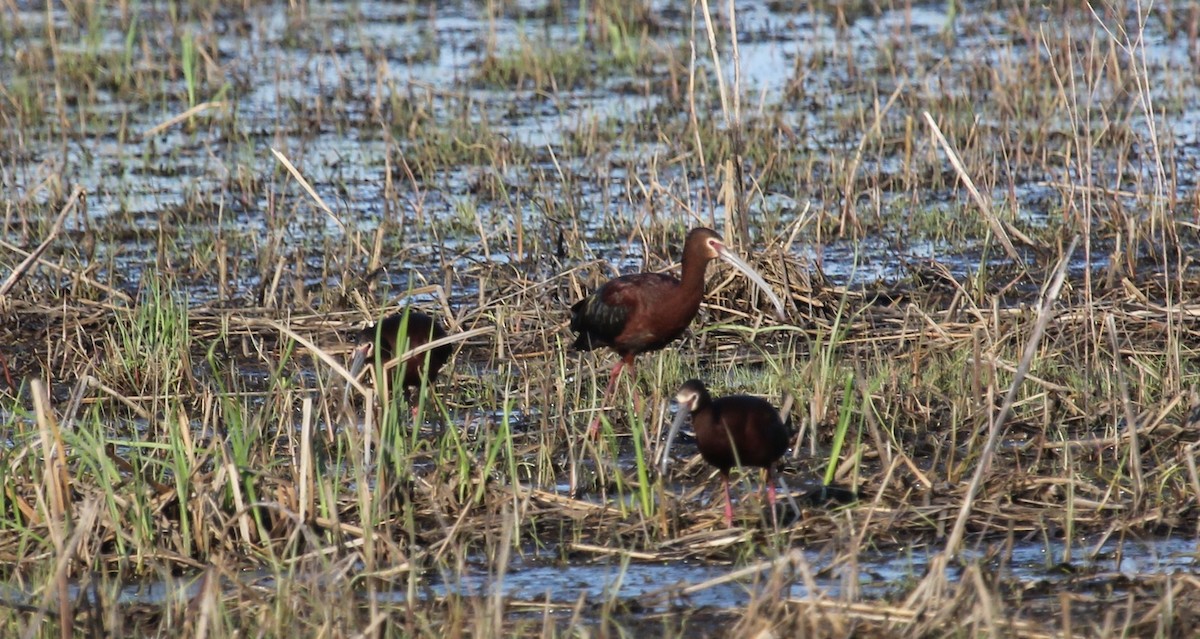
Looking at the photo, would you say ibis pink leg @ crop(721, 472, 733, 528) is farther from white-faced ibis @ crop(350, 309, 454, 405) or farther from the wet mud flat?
white-faced ibis @ crop(350, 309, 454, 405)

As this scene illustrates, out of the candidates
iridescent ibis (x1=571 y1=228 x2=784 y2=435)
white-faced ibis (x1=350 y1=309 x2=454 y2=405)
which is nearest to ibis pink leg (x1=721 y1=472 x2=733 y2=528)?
white-faced ibis (x1=350 y1=309 x2=454 y2=405)

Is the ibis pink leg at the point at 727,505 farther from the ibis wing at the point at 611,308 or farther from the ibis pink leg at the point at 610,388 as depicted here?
the ibis wing at the point at 611,308

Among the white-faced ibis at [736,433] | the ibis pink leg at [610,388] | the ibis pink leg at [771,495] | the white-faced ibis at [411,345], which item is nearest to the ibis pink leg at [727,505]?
the white-faced ibis at [736,433]

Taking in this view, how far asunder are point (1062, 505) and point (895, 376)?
123 centimetres

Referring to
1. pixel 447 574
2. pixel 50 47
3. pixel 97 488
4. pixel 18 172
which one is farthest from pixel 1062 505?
pixel 50 47

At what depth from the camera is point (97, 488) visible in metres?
4.71

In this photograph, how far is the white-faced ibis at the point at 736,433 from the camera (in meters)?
4.68

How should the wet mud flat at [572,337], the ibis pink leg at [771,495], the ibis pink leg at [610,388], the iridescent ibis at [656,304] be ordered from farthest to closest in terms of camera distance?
1. the iridescent ibis at [656,304]
2. the ibis pink leg at [610,388]
3. the ibis pink leg at [771,495]
4. the wet mud flat at [572,337]

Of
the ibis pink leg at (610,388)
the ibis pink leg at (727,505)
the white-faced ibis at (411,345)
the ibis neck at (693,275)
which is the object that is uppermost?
the ibis neck at (693,275)

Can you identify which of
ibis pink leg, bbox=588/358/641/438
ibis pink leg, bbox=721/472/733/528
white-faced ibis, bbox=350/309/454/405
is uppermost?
white-faced ibis, bbox=350/309/454/405

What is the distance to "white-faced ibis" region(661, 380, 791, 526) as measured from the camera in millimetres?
4680

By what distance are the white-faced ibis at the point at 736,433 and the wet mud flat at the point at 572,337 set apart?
122 millimetres

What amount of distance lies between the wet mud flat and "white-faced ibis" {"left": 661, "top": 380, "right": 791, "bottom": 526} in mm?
122

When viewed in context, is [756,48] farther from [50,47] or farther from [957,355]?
[957,355]
